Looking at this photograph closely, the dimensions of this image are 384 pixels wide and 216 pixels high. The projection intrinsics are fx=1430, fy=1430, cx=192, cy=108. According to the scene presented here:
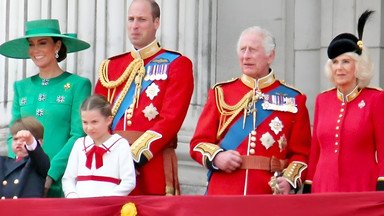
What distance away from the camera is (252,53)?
26.8 ft

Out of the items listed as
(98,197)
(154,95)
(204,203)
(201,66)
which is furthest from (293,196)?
(201,66)

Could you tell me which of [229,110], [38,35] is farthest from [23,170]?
[229,110]

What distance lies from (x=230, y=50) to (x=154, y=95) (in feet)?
6.36

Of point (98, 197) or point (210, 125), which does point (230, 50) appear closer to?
point (210, 125)

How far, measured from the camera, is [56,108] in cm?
859

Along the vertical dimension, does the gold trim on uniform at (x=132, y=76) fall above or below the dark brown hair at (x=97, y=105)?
above

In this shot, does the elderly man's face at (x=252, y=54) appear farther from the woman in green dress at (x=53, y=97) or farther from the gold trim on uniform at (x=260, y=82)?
the woman in green dress at (x=53, y=97)

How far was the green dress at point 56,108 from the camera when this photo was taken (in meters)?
8.55

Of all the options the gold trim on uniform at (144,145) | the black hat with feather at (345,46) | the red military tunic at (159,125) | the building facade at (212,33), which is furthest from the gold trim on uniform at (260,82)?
the building facade at (212,33)

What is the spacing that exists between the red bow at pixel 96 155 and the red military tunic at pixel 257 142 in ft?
1.82

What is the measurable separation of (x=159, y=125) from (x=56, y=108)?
76cm

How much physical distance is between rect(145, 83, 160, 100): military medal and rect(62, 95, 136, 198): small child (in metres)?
0.38

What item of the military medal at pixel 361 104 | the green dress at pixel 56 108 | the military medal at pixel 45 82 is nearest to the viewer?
the military medal at pixel 361 104

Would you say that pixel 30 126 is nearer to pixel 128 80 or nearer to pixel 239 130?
pixel 128 80
